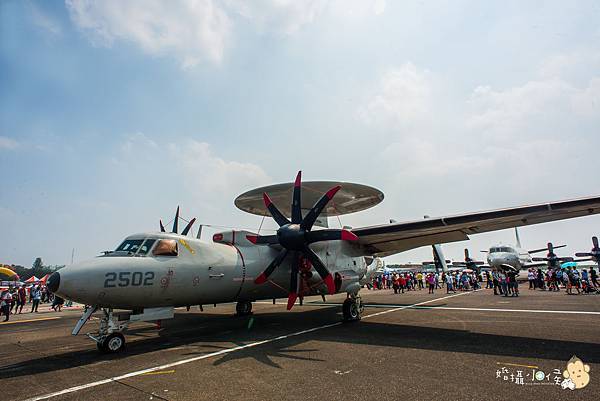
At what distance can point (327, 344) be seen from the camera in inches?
365

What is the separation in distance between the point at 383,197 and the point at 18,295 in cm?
3161

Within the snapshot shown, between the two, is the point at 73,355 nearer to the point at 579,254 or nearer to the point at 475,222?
the point at 475,222

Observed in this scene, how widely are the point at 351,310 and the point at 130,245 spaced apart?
9274 mm

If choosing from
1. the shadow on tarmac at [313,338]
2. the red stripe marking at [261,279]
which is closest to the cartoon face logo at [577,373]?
the shadow on tarmac at [313,338]

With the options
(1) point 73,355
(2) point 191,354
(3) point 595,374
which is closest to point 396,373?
(3) point 595,374

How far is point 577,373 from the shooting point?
6.18m

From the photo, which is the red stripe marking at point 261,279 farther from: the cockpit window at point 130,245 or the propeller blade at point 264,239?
the cockpit window at point 130,245

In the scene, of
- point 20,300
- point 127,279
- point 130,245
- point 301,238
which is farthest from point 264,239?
point 20,300

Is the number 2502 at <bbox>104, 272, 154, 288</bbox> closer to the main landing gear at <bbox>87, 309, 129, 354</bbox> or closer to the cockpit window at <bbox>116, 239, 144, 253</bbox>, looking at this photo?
the cockpit window at <bbox>116, 239, 144, 253</bbox>

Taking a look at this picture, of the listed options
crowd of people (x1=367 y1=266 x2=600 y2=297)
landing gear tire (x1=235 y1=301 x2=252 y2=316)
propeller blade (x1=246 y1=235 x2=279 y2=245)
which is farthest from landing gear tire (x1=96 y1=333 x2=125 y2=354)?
crowd of people (x1=367 y1=266 x2=600 y2=297)

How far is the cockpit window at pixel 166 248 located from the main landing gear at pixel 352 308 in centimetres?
763

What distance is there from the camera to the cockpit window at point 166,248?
9.93m

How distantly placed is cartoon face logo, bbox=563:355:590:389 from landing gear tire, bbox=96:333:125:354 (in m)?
10.6

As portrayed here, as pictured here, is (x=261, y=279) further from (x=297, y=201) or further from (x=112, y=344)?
(x=112, y=344)
